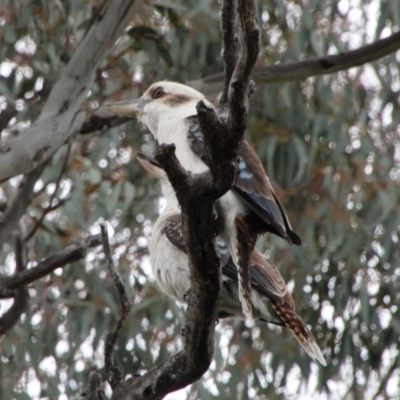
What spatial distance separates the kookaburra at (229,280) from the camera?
3064mm

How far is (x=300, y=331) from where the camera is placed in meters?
2.88

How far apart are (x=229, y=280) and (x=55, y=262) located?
2.06ft

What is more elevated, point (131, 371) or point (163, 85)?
point (163, 85)

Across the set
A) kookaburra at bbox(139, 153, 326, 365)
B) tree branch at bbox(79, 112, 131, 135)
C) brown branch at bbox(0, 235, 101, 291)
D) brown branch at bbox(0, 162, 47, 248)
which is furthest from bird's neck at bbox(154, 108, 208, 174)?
brown branch at bbox(0, 162, 47, 248)

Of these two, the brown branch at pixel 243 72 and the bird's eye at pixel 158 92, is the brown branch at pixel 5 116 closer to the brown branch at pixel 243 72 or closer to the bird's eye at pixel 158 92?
the bird's eye at pixel 158 92

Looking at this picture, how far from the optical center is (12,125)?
5105 mm

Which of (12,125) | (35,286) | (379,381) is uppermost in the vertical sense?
(12,125)

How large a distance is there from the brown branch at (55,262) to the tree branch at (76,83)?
19.1 inches

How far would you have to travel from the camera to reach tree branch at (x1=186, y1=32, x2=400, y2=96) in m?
3.67

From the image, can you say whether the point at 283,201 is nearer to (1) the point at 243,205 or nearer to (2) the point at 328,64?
(2) the point at 328,64

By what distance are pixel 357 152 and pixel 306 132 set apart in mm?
314

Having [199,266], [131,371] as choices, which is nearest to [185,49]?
[131,371]

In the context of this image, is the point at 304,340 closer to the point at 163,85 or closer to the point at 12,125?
the point at 163,85

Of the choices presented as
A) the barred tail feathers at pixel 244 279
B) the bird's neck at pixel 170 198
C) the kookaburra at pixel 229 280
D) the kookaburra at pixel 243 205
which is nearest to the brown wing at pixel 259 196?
the kookaburra at pixel 243 205
